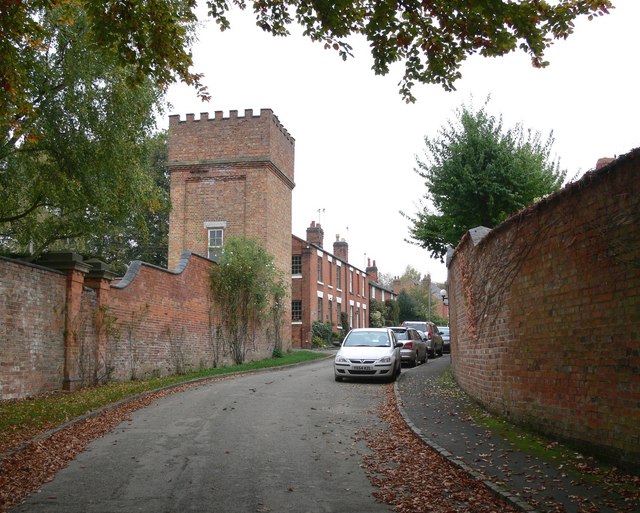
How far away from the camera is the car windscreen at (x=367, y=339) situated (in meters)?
19.0

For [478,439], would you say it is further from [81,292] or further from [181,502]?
[81,292]

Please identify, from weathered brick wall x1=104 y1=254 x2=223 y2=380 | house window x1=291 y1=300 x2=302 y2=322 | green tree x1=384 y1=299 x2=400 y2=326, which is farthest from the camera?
green tree x1=384 y1=299 x2=400 y2=326

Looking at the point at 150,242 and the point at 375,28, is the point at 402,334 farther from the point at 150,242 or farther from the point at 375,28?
the point at 150,242

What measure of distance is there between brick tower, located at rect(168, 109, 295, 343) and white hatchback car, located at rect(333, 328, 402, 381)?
497 inches

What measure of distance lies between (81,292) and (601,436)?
40.7ft

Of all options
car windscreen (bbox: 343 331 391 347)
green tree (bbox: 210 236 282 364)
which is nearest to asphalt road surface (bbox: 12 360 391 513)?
car windscreen (bbox: 343 331 391 347)

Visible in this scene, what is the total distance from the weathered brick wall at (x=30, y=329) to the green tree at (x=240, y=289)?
34.4ft

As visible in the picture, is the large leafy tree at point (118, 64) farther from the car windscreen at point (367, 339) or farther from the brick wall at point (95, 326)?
the car windscreen at point (367, 339)

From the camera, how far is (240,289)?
26016 millimetres

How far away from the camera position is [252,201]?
30922 mm

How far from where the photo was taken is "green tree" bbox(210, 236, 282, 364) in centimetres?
2494

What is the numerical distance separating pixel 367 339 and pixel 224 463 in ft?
39.7

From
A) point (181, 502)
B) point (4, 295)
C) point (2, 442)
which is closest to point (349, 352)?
point (4, 295)

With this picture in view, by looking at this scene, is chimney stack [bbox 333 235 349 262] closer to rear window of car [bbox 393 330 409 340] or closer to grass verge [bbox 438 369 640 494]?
rear window of car [bbox 393 330 409 340]
